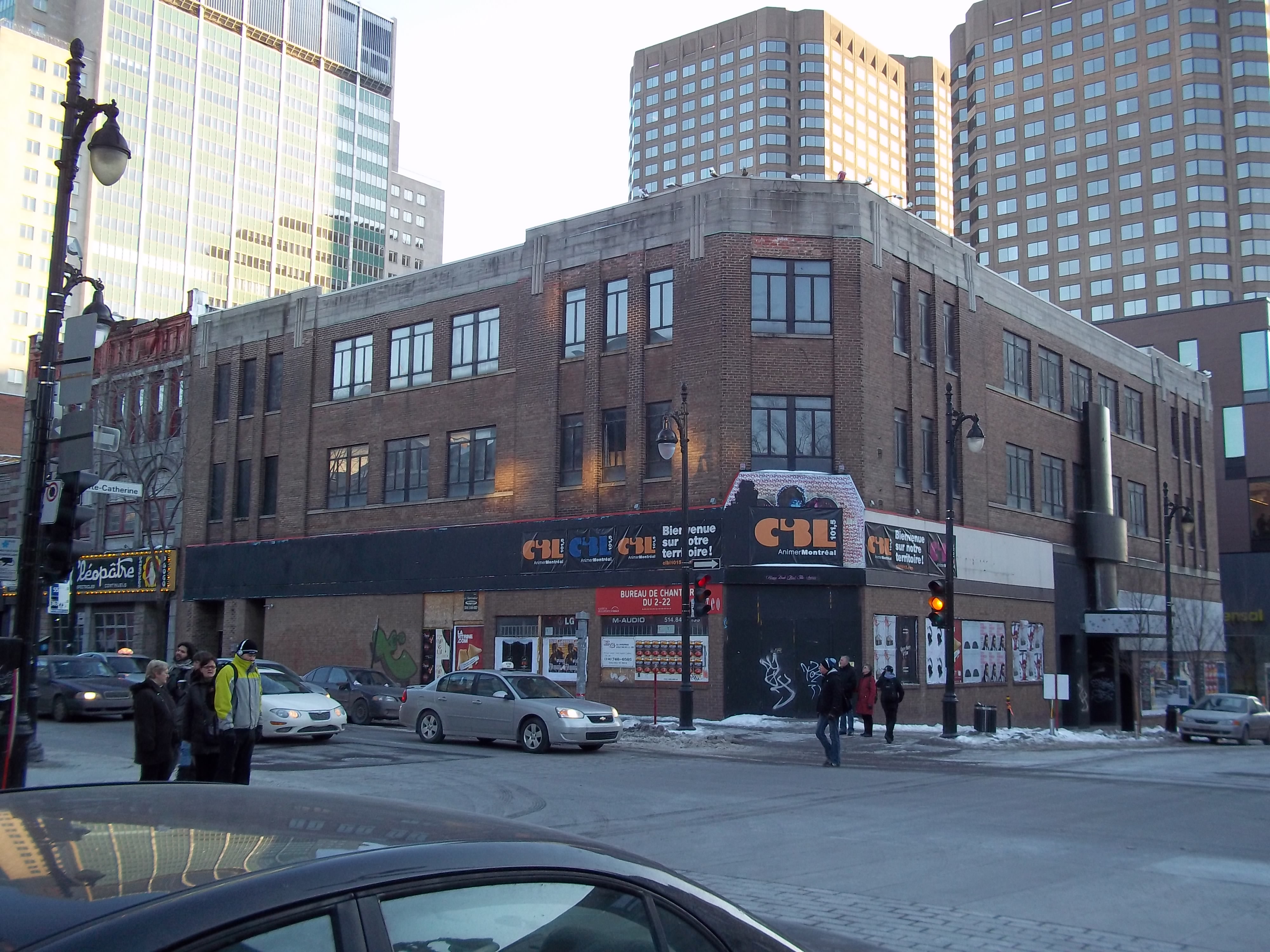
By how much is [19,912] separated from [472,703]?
68.8 feet

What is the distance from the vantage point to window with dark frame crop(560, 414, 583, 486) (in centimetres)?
3484

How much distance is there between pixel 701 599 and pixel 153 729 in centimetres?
1645

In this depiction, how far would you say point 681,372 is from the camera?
32.8m

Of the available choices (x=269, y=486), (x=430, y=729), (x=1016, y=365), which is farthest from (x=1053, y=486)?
→ (x=269, y=486)

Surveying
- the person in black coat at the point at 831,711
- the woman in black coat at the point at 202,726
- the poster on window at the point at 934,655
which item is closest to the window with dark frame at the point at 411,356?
the poster on window at the point at 934,655

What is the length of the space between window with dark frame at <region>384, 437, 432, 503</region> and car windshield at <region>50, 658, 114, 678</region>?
498 inches

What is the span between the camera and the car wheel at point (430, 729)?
23219 millimetres

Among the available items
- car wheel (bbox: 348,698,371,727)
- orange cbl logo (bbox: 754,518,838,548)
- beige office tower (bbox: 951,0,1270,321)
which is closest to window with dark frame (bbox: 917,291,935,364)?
orange cbl logo (bbox: 754,518,838,548)

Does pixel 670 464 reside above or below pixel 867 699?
above

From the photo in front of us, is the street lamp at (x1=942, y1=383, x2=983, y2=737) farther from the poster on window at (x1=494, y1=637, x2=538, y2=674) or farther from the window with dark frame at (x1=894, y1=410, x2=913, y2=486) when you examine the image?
the poster on window at (x1=494, y1=637, x2=538, y2=674)

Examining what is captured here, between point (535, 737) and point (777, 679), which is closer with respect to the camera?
point (535, 737)

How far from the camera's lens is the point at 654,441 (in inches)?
1308

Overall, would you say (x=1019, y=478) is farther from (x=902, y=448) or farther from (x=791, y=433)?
(x=791, y=433)

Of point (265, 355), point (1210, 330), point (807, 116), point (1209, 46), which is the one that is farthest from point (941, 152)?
point (265, 355)
